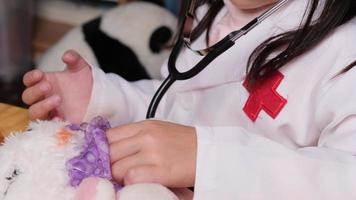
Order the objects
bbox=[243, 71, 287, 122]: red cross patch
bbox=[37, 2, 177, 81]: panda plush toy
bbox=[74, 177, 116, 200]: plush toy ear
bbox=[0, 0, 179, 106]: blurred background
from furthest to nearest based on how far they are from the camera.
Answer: bbox=[0, 0, 179, 106]: blurred background
bbox=[37, 2, 177, 81]: panda plush toy
bbox=[243, 71, 287, 122]: red cross patch
bbox=[74, 177, 116, 200]: plush toy ear

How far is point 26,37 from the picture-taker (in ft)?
7.04

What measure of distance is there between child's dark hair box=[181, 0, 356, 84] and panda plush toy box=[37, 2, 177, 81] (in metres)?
0.91

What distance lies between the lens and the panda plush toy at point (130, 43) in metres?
1.65

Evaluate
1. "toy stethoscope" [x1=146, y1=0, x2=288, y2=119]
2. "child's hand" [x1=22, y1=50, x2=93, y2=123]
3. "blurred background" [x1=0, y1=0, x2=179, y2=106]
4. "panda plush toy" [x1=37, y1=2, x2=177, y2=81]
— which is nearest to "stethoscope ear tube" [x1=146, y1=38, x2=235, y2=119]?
Result: "toy stethoscope" [x1=146, y1=0, x2=288, y2=119]

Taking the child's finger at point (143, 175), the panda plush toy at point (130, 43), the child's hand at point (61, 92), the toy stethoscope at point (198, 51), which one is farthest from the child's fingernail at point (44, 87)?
the panda plush toy at point (130, 43)

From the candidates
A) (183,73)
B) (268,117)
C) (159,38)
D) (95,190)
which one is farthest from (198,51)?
(159,38)

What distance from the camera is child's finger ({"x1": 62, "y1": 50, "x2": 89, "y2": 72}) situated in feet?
2.57

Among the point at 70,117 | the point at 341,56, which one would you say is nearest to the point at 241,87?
the point at 341,56

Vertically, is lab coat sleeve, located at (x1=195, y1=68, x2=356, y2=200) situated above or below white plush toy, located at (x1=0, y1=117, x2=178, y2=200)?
below

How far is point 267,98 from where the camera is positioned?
2.46ft

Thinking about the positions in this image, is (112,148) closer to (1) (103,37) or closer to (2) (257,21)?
(2) (257,21)

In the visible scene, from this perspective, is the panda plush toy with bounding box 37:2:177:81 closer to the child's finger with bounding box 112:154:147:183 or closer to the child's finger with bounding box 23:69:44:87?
the child's finger with bounding box 23:69:44:87

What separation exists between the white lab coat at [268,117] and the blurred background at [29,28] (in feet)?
4.03

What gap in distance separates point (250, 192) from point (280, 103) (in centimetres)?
20
